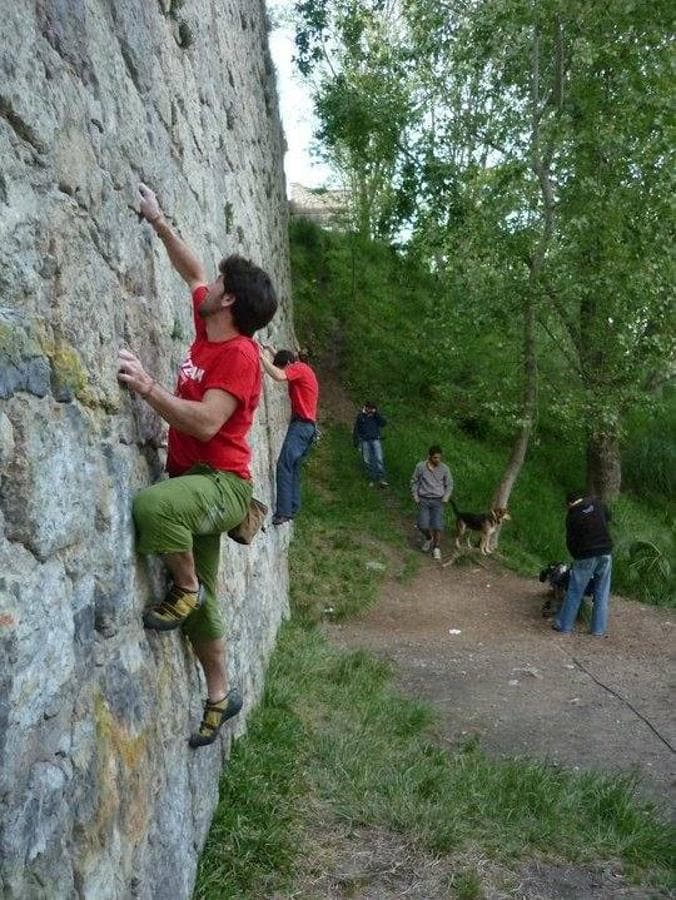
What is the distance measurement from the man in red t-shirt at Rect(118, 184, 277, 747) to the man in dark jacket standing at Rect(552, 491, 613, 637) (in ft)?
21.2

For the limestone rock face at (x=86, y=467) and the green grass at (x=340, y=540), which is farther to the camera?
the green grass at (x=340, y=540)

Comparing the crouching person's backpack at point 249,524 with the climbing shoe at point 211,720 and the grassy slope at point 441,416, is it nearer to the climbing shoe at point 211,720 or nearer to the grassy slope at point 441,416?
the climbing shoe at point 211,720

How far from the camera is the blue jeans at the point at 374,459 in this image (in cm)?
1362

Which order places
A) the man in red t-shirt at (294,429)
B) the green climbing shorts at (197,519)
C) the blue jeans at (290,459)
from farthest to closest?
1. the blue jeans at (290,459)
2. the man in red t-shirt at (294,429)
3. the green climbing shorts at (197,519)

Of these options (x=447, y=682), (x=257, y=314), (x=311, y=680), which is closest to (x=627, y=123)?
(x=447, y=682)

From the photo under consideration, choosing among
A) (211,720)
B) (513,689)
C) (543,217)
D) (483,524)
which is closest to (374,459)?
(483,524)

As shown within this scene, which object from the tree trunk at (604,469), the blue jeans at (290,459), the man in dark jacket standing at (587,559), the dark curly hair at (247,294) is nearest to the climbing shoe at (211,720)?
the dark curly hair at (247,294)

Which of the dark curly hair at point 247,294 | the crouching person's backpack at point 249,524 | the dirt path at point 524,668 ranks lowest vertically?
the dirt path at point 524,668

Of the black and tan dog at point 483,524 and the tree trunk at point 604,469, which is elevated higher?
the tree trunk at point 604,469

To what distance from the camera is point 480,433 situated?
16.2 metres

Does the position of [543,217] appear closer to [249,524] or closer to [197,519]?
[249,524]

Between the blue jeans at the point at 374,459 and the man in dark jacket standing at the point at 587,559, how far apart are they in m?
4.56

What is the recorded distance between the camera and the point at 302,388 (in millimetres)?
7867

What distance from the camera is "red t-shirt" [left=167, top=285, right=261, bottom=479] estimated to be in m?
2.99
